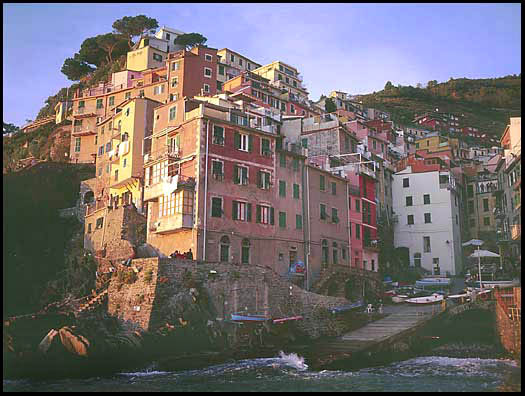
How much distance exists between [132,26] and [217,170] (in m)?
62.5

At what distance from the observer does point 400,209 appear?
69.1 m

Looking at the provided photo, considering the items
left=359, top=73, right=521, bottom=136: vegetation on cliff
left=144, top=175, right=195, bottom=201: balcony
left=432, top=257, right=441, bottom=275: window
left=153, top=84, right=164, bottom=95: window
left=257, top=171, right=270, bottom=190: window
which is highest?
left=359, top=73, right=521, bottom=136: vegetation on cliff

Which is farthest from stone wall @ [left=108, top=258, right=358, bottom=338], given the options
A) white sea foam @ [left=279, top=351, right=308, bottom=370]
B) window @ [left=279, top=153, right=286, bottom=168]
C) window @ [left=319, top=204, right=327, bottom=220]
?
window @ [left=279, top=153, right=286, bottom=168]

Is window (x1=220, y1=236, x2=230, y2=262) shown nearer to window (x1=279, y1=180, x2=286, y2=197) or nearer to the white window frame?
window (x1=279, y1=180, x2=286, y2=197)

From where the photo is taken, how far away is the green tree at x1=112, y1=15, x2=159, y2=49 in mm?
96875

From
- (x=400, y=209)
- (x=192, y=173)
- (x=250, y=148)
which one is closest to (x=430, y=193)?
(x=400, y=209)

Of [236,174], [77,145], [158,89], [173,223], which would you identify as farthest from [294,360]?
[158,89]

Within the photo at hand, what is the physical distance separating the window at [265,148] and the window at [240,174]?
9.04 feet

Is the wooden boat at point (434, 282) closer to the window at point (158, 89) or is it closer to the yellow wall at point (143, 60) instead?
the window at point (158, 89)

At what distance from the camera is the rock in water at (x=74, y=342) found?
32281 millimetres

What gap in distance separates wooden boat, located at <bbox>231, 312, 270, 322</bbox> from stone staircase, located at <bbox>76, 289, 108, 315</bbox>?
9.60 metres

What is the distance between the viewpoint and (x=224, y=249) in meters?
43.9

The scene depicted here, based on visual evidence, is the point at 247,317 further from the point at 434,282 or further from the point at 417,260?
the point at 417,260

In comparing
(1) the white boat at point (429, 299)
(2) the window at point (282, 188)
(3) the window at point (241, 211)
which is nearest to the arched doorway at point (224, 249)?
(3) the window at point (241, 211)
